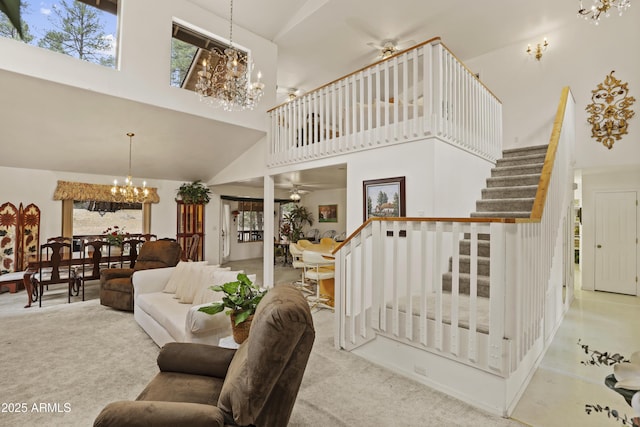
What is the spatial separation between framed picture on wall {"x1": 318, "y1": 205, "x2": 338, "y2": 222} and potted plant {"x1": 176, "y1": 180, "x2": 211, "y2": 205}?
369 centimetres

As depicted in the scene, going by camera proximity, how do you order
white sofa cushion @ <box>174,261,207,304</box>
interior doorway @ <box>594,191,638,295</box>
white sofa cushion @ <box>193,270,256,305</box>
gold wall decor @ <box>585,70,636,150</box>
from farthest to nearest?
interior doorway @ <box>594,191,638,295</box>
gold wall decor @ <box>585,70,636,150</box>
white sofa cushion @ <box>174,261,207,304</box>
white sofa cushion @ <box>193,270,256,305</box>

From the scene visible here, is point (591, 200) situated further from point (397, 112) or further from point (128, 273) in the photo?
point (128, 273)

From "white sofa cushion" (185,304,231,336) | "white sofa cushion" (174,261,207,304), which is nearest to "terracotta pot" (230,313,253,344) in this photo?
"white sofa cushion" (185,304,231,336)

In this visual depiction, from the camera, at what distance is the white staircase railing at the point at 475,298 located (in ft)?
7.07

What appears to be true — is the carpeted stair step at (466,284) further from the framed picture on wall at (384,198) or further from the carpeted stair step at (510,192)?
the carpeted stair step at (510,192)

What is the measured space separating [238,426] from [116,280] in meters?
4.08

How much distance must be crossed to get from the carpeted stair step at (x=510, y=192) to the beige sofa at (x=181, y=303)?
143 inches

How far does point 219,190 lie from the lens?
8.79m

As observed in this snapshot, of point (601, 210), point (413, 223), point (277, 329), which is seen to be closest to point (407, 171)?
point (413, 223)

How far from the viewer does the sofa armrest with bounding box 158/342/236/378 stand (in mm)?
1887

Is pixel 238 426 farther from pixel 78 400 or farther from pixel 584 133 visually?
pixel 584 133

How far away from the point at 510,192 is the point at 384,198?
185 cm

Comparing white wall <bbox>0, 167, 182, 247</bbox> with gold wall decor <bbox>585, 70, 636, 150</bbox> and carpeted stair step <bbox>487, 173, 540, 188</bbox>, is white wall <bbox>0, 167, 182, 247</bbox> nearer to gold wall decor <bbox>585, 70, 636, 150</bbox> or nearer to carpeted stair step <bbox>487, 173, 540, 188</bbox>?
carpeted stair step <bbox>487, 173, 540, 188</bbox>

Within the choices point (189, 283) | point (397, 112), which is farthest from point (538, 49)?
point (189, 283)
